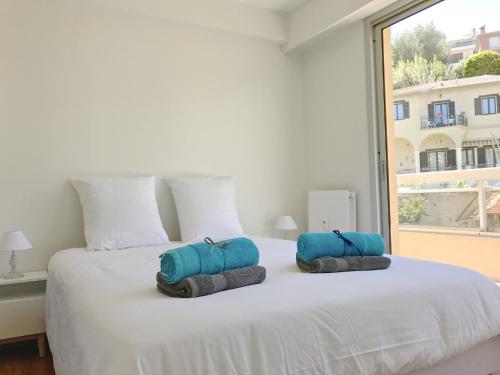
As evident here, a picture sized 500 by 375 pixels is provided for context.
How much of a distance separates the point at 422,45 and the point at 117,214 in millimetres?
2638

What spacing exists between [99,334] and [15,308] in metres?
1.68

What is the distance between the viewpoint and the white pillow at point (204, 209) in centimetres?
298

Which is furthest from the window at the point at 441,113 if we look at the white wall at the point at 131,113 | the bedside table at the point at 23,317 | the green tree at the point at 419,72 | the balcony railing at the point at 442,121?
the bedside table at the point at 23,317

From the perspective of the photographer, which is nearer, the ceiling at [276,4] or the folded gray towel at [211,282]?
the folded gray towel at [211,282]

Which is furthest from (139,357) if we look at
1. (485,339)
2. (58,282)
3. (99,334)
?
(485,339)

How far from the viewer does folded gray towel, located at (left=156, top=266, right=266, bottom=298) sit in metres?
1.33

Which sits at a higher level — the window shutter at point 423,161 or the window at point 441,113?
the window at point 441,113

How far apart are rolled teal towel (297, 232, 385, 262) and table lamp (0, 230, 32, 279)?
184 cm

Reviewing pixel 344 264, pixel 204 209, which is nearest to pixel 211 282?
pixel 344 264

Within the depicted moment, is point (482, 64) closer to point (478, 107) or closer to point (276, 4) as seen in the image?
point (478, 107)

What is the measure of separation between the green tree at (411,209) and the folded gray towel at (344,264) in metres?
1.45

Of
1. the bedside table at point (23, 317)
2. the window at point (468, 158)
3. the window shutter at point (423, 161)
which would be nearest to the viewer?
the bedside table at point (23, 317)

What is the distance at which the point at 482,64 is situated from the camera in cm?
259

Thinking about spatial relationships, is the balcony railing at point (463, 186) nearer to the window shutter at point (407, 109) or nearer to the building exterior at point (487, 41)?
the window shutter at point (407, 109)
